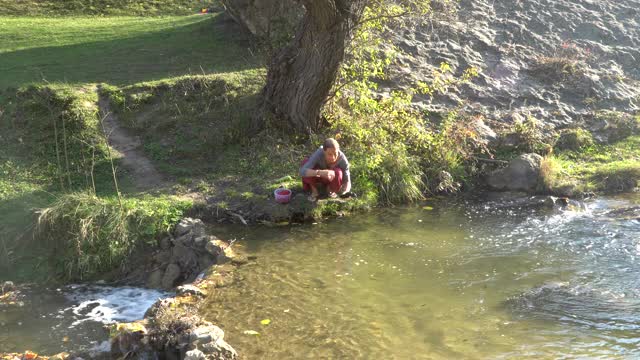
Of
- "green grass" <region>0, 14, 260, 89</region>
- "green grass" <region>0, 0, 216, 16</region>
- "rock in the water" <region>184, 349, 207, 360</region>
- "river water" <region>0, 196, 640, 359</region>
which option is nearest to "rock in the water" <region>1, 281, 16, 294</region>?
"river water" <region>0, 196, 640, 359</region>

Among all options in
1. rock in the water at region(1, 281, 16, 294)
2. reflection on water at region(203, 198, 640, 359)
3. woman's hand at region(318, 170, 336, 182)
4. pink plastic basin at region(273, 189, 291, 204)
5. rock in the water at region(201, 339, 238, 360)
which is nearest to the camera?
rock in the water at region(201, 339, 238, 360)

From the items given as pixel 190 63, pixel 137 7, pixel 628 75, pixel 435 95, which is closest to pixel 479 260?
pixel 435 95

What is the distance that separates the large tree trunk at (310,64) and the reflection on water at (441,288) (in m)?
2.62

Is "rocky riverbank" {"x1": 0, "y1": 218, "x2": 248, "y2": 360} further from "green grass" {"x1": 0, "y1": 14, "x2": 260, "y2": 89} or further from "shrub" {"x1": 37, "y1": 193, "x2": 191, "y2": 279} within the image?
"green grass" {"x1": 0, "y1": 14, "x2": 260, "y2": 89}

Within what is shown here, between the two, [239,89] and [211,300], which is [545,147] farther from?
[211,300]

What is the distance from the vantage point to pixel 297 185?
32.7 feet

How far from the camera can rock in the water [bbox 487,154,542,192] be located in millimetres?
11062

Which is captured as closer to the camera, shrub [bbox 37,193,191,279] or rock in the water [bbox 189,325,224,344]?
rock in the water [bbox 189,325,224,344]

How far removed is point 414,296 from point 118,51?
429 inches

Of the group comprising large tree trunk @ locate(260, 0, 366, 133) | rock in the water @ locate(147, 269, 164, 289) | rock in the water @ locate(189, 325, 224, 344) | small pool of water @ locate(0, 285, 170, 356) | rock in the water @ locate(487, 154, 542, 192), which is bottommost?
small pool of water @ locate(0, 285, 170, 356)

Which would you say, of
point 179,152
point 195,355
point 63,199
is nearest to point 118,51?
point 179,152

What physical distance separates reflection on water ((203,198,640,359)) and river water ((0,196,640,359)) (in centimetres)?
2

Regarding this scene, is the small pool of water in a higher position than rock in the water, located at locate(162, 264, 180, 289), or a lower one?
lower

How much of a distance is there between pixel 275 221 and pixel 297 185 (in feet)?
2.68
